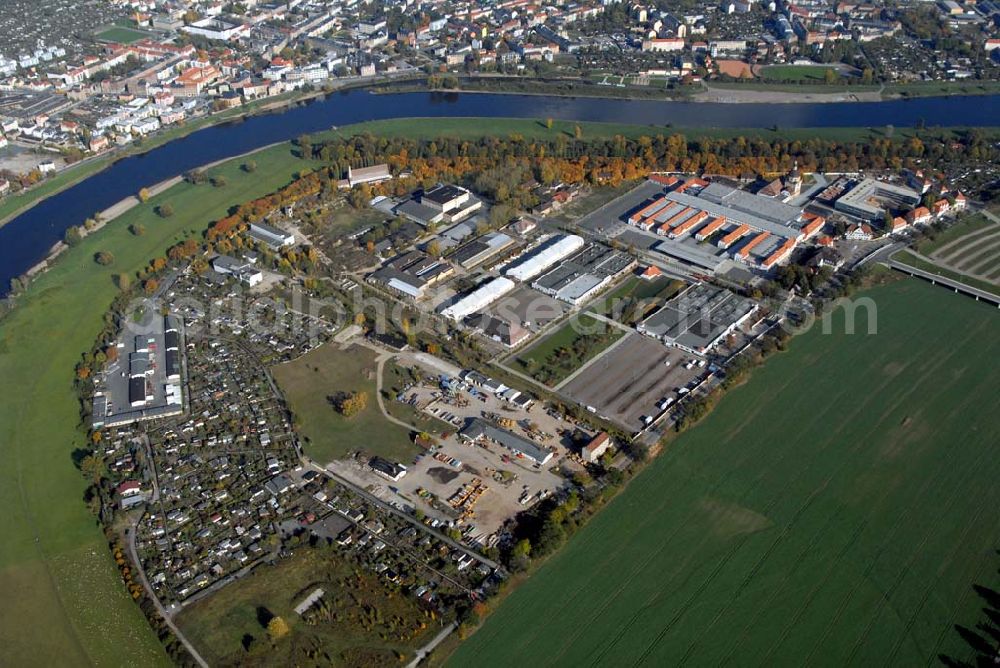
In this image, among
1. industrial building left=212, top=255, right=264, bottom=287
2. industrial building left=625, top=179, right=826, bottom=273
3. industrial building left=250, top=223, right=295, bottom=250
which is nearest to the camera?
industrial building left=212, top=255, right=264, bottom=287

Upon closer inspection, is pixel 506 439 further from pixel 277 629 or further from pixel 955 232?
pixel 955 232

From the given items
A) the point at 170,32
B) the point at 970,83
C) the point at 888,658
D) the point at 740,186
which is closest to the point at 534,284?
the point at 740,186

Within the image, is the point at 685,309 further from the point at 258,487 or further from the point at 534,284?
the point at 258,487

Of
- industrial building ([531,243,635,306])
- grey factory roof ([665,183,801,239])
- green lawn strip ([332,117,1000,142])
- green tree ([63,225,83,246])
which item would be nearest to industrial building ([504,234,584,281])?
industrial building ([531,243,635,306])

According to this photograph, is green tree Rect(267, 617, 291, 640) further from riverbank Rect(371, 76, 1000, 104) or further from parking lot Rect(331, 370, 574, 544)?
riverbank Rect(371, 76, 1000, 104)

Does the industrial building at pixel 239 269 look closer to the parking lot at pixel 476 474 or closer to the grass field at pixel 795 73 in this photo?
the parking lot at pixel 476 474

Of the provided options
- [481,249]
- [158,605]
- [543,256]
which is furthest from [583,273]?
[158,605]
